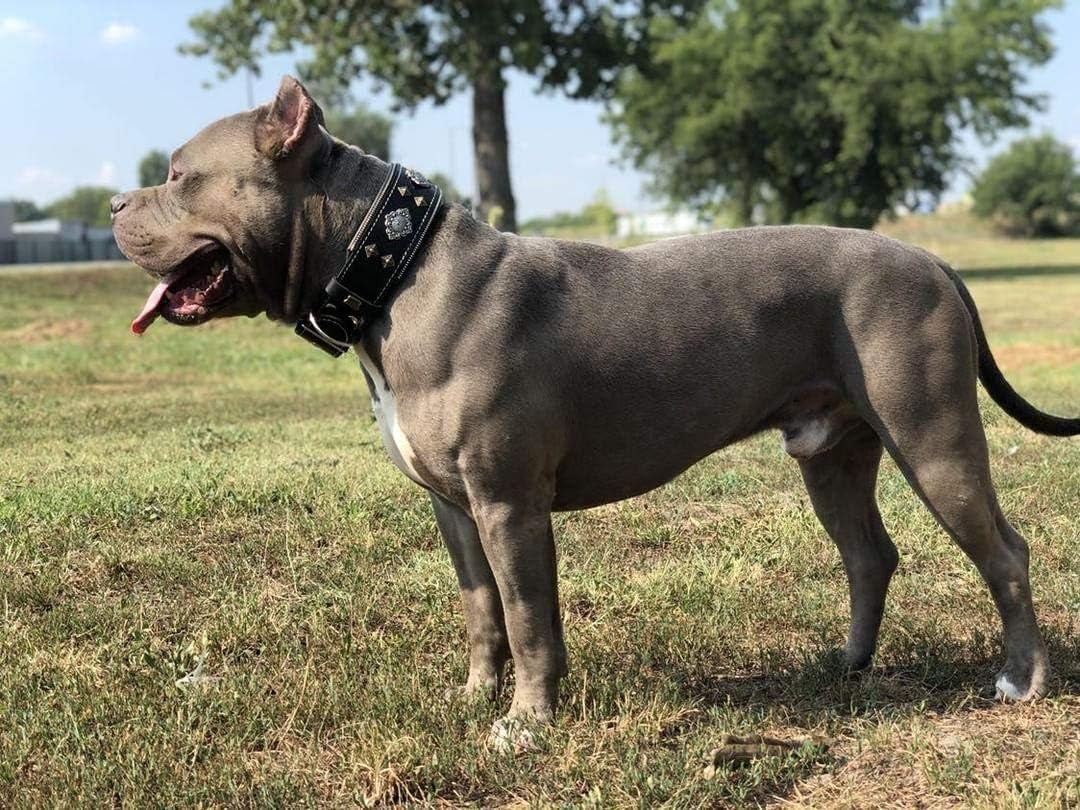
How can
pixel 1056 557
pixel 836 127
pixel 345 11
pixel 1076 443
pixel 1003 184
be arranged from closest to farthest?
pixel 1056 557 < pixel 1076 443 < pixel 345 11 < pixel 836 127 < pixel 1003 184

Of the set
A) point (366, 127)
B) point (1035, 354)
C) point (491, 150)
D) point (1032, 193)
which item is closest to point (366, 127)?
point (366, 127)

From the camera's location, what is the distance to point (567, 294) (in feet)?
13.6

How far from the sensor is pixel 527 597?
407 centimetres

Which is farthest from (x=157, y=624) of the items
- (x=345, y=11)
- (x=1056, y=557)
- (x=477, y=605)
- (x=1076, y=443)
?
(x=345, y=11)

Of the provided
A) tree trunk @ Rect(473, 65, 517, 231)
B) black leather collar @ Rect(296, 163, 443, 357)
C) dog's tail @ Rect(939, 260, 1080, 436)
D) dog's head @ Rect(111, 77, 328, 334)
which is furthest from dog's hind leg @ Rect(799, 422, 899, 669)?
tree trunk @ Rect(473, 65, 517, 231)

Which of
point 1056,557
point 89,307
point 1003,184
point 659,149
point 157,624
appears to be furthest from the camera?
point 1003,184

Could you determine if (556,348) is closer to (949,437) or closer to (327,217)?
(327,217)

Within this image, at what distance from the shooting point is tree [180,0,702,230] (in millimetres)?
26594

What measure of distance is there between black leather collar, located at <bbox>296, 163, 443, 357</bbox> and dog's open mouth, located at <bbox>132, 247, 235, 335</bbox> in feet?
1.06

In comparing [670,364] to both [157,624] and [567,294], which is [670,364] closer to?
[567,294]

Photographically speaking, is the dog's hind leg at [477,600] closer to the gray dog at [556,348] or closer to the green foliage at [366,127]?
the gray dog at [556,348]

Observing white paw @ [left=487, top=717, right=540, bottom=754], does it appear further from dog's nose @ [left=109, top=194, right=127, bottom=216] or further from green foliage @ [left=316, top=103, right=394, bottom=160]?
green foliage @ [left=316, top=103, right=394, bottom=160]

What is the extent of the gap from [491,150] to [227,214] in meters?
25.5

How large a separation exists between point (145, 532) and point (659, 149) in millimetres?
45457
